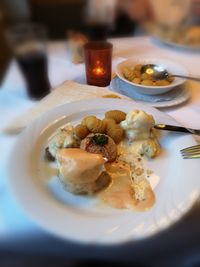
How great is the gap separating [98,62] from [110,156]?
23cm

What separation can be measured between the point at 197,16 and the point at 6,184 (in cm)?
63

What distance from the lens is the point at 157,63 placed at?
507mm

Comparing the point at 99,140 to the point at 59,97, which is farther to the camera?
the point at 59,97

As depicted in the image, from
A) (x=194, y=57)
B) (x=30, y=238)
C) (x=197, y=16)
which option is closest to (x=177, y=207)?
(x=30, y=238)

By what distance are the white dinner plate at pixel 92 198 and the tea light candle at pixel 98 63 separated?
157mm

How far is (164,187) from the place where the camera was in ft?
0.98

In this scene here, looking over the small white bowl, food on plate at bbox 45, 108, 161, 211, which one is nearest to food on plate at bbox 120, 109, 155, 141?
food on plate at bbox 45, 108, 161, 211

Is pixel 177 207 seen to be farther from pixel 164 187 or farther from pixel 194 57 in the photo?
pixel 194 57

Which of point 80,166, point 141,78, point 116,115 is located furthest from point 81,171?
point 141,78

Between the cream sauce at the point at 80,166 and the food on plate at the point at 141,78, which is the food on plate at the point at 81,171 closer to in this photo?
the cream sauce at the point at 80,166

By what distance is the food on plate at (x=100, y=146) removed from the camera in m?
0.32

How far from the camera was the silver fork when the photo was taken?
321 mm

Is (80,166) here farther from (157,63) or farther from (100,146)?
(157,63)

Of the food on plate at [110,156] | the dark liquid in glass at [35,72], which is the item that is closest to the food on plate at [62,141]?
the food on plate at [110,156]
